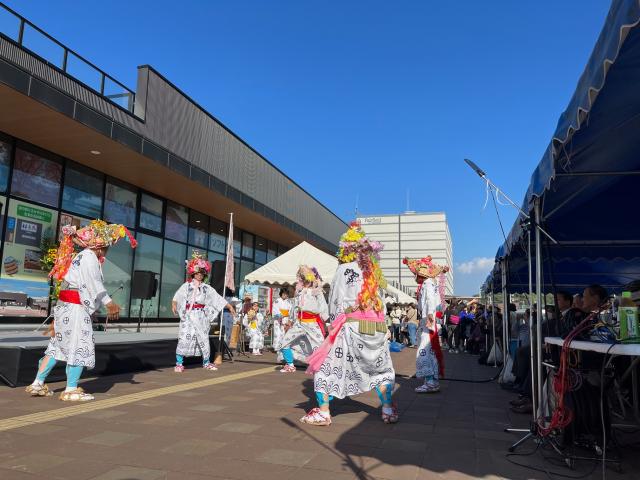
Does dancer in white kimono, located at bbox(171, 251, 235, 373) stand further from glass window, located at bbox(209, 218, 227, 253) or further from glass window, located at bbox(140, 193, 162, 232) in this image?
glass window, located at bbox(209, 218, 227, 253)

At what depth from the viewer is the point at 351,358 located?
4891 mm

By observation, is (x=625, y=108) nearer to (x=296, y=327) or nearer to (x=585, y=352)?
(x=585, y=352)

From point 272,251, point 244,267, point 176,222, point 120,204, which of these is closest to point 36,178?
point 120,204

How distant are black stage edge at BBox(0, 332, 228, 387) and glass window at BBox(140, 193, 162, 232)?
6651 mm

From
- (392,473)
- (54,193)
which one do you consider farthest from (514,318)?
(54,193)

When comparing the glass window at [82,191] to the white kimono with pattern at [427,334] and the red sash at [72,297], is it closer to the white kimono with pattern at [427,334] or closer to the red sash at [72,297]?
the red sash at [72,297]

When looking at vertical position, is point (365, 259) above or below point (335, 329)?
above

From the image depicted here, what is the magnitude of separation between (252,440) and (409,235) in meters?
40.3

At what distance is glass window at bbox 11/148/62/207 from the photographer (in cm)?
1148

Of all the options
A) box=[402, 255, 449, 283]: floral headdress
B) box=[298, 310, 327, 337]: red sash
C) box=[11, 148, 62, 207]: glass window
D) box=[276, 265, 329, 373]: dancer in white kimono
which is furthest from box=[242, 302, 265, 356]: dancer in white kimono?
box=[402, 255, 449, 283]: floral headdress

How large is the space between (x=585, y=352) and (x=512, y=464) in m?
1.12

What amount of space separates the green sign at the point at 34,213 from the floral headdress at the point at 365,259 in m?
9.71

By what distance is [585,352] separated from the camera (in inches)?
157

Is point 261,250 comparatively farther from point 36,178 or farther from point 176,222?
point 36,178
